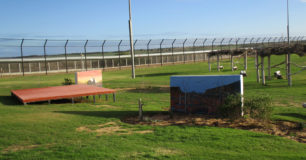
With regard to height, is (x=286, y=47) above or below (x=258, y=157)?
above

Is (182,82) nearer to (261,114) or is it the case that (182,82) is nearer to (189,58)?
(261,114)

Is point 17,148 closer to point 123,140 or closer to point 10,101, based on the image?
point 123,140

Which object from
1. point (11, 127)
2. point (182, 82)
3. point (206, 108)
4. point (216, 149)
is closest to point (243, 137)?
point (216, 149)

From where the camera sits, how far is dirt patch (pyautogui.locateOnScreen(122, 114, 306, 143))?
778cm

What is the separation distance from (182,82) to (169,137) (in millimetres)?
3992

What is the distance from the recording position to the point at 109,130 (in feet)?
27.3

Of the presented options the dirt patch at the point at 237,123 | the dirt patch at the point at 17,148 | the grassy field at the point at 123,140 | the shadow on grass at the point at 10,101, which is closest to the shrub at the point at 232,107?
the dirt patch at the point at 237,123

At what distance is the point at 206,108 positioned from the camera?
10359 millimetres

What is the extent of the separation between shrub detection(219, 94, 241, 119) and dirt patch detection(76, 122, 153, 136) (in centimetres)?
251

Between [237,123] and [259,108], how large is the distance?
77 centimetres

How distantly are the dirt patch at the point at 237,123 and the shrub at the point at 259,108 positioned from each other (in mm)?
177

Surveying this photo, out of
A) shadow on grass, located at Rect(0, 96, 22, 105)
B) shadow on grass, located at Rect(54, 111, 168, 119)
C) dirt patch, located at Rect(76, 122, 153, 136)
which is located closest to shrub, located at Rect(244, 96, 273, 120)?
dirt patch, located at Rect(76, 122, 153, 136)

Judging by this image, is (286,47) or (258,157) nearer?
(258,157)

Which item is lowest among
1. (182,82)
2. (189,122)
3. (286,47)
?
(189,122)
